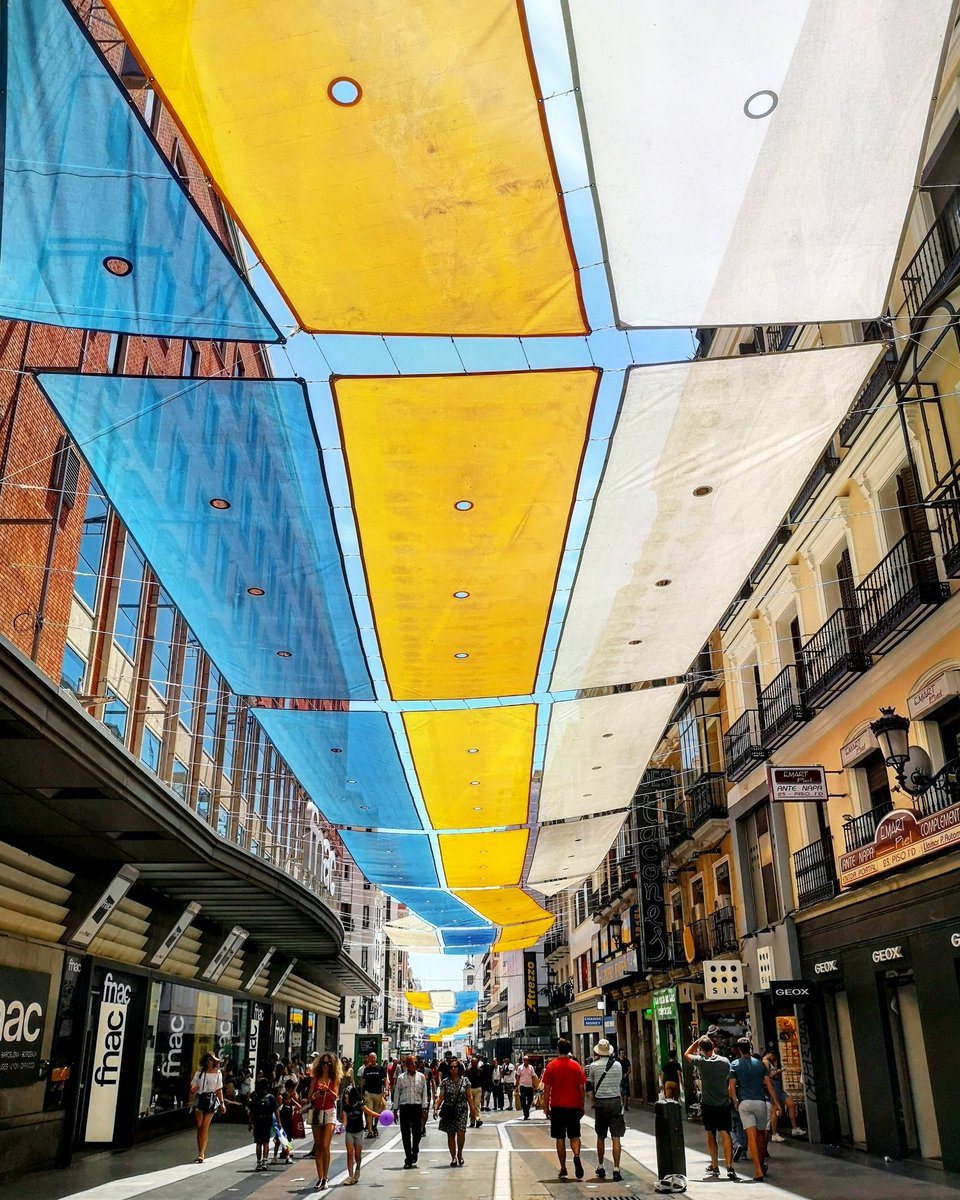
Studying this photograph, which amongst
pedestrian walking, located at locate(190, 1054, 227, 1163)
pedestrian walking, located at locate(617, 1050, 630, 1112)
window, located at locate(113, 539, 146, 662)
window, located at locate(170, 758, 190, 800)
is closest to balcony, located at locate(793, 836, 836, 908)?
pedestrian walking, located at locate(617, 1050, 630, 1112)

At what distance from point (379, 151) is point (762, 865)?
19.4 m

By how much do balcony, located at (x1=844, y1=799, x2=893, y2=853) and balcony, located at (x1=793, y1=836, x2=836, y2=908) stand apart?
76 centimetres

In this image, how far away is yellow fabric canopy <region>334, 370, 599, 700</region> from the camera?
788 cm

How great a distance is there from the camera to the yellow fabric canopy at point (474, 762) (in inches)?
590

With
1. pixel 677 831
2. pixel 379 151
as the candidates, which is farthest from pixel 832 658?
pixel 677 831

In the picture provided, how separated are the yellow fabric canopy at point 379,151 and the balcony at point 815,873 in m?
13.1

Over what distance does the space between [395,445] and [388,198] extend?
2599mm

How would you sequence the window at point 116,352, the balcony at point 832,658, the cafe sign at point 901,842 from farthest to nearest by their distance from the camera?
the balcony at point 832,658
the cafe sign at point 901,842
the window at point 116,352

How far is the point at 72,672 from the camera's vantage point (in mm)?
12086

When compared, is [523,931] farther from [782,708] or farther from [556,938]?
[782,708]

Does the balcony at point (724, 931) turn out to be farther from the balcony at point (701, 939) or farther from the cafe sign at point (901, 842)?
the cafe sign at point (901, 842)

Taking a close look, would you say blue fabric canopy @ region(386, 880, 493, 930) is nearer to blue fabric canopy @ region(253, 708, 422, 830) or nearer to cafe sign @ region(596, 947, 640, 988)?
cafe sign @ region(596, 947, 640, 988)

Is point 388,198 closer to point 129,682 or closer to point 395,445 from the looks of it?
point 395,445

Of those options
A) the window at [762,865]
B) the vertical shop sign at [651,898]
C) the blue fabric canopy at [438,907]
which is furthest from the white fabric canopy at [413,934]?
the window at [762,865]
